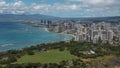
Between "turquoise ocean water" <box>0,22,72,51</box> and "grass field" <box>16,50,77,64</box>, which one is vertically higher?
"grass field" <box>16,50,77,64</box>

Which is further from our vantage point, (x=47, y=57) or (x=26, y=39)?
(x=26, y=39)

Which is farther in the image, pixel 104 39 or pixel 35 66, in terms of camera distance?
pixel 104 39

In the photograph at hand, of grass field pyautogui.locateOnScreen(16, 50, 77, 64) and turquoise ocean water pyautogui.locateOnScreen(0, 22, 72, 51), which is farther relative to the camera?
turquoise ocean water pyautogui.locateOnScreen(0, 22, 72, 51)

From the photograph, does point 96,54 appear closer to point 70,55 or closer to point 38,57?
point 70,55

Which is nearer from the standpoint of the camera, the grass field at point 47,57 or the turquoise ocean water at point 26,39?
the grass field at point 47,57

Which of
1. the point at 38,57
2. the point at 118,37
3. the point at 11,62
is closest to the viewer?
the point at 11,62

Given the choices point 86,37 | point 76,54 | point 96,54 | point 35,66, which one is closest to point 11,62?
point 35,66

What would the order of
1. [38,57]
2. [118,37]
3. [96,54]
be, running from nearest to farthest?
[38,57], [96,54], [118,37]

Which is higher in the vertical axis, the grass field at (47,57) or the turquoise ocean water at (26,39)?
the grass field at (47,57)
